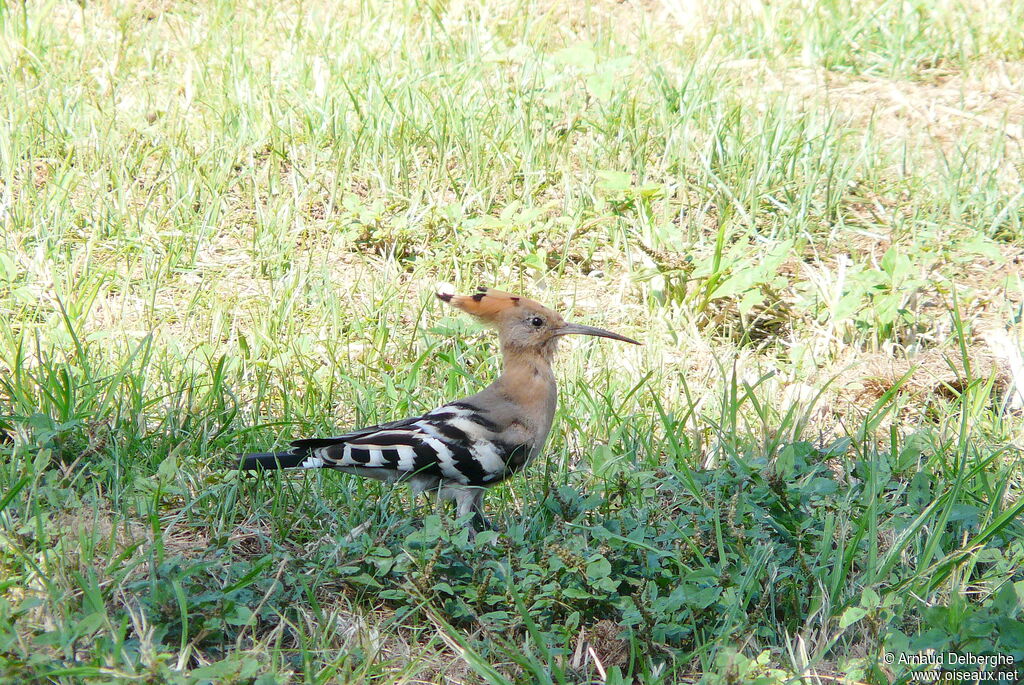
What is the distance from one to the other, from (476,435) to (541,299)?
5.24ft

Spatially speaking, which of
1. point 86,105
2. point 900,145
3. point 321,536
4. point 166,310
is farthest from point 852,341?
point 86,105

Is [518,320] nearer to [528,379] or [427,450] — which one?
[528,379]

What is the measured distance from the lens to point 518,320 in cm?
372

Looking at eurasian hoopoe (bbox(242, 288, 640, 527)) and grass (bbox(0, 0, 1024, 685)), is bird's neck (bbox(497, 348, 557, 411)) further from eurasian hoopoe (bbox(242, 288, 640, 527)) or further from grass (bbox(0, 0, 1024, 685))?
grass (bbox(0, 0, 1024, 685))

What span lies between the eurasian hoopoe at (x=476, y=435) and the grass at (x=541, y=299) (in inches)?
5.7

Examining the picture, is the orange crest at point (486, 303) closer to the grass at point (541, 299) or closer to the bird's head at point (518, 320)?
the bird's head at point (518, 320)

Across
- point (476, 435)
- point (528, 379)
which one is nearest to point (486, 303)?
point (528, 379)

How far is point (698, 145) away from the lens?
17.9 feet

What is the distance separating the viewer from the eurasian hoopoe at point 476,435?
3.20 metres

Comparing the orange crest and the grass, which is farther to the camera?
the orange crest

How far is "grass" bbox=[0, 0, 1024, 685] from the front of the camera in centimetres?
272

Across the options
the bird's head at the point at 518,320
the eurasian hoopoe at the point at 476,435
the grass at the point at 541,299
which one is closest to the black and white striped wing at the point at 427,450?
the eurasian hoopoe at the point at 476,435

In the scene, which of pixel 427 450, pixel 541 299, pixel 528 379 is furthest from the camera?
pixel 541 299

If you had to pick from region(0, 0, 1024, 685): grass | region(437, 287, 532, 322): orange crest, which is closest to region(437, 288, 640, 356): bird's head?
region(437, 287, 532, 322): orange crest
